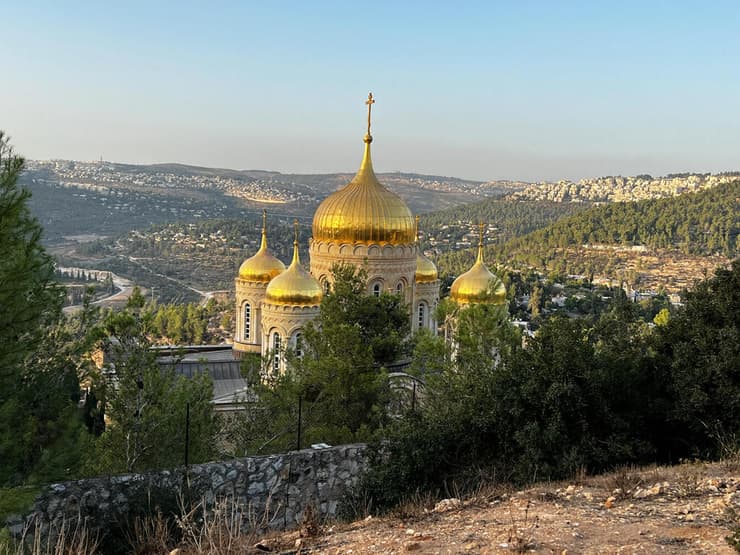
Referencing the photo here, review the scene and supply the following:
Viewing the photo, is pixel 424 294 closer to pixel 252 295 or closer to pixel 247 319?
pixel 252 295

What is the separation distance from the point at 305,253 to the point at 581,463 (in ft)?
232

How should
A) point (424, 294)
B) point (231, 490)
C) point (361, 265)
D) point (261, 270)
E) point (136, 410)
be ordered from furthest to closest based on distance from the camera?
point (261, 270)
point (424, 294)
point (361, 265)
point (136, 410)
point (231, 490)

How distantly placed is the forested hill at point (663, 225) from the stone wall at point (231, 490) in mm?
61142

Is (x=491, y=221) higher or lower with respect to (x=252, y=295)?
lower

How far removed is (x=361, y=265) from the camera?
22641 mm

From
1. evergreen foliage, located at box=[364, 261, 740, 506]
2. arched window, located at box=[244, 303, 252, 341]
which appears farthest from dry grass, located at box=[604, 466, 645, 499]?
arched window, located at box=[244, 303, 252, 341]

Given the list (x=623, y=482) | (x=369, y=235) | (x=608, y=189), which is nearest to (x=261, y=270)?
(x=369, y=235)

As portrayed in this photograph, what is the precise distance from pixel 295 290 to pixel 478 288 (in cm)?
601

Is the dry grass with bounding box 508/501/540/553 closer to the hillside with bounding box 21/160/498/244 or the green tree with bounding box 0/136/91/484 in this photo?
the green tree with bounding box 0/136/91/484

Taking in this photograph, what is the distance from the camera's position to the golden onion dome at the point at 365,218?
22500mm

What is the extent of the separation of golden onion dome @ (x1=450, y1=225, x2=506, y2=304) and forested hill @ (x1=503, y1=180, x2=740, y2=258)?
48.4 metres

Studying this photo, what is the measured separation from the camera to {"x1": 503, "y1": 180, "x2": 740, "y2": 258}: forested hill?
67000 mm

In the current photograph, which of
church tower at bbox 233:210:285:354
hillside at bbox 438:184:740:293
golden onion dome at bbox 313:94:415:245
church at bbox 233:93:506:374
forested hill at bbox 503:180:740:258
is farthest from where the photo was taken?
forested hill at bbox 503:180:740:258

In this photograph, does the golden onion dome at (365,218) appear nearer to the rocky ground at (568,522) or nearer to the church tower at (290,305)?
the church tower at (290,305)
